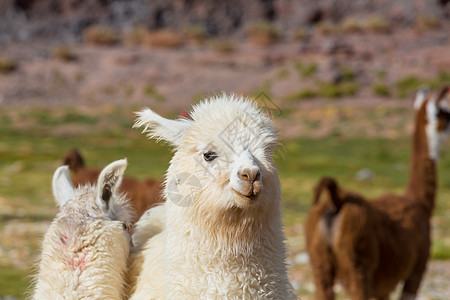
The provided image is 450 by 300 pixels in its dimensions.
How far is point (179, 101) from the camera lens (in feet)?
126

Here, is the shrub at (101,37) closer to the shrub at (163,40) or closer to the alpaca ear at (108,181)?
the shrub at (163,40)

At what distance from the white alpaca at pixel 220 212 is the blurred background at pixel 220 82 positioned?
20.0ft

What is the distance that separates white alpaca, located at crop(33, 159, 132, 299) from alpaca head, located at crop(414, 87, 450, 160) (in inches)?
247

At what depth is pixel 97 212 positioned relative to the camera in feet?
11.8

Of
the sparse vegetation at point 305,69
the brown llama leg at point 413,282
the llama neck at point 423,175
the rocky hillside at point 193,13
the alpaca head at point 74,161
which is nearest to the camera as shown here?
the brown llama leg at point 413,282

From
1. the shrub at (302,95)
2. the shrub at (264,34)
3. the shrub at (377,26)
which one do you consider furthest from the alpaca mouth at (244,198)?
the shrub at (377,26)

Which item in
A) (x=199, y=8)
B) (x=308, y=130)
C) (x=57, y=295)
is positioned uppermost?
(x=199, y=8)

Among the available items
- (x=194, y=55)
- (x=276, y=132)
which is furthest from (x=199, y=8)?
(x=276, y=132)

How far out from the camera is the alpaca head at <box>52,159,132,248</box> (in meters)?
3.52

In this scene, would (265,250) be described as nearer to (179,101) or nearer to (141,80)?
(179,101)

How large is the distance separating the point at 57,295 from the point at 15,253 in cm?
801

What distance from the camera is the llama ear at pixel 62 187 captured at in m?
3.83

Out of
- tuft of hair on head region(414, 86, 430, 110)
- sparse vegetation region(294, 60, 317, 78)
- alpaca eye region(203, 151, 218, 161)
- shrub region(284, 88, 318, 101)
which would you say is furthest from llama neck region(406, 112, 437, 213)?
sparse vegetation region(294, 60, 317, 78)

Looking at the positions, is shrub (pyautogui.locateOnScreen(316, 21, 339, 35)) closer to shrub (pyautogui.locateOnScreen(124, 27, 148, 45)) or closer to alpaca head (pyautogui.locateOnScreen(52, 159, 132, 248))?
shrub (pyautogui.locateOnScreen(124, 27, 148, 45))
